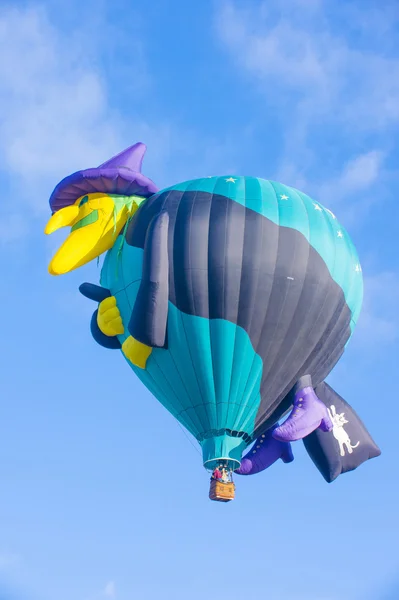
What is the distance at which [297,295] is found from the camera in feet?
63.8

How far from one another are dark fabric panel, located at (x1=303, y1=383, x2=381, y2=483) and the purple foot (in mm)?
387

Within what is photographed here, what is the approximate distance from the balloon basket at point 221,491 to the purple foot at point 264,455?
2.97 feet

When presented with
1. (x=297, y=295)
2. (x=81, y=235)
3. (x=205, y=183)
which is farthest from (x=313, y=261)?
(x=81, y=235)

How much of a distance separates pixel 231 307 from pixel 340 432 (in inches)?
119

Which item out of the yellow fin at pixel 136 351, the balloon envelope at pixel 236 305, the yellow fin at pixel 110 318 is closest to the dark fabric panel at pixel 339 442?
the balloon envelope at pixel 236 305

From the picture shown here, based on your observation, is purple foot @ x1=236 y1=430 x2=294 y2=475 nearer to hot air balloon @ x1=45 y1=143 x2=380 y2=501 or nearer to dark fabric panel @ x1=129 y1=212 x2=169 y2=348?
hot air balloon @ x1=45 y1=143 x2=380 y2=501

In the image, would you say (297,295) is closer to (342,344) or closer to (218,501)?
(342,344)

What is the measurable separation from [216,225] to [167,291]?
4.67 ft

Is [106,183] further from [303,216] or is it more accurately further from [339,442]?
[339,442]

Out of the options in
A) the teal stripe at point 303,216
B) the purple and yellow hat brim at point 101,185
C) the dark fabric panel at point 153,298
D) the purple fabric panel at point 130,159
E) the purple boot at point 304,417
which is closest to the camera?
the dark fabric panel at point 153,298

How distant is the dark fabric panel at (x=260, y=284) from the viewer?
63.1 ft

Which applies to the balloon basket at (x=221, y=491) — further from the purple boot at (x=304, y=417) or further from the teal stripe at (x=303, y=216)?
the teal stripe at (x=303, y=216)

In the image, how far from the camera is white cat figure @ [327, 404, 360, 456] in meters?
20.4

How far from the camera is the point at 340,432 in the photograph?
20.5m
